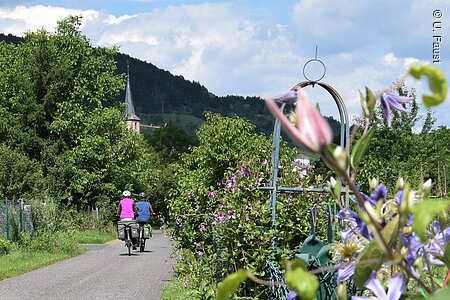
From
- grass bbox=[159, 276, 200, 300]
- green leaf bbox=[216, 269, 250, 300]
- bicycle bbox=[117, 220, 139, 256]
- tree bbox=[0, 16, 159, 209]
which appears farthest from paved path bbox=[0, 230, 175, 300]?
tree bbox=[0, 16, 159, 209]

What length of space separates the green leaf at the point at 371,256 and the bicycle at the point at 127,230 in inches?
668

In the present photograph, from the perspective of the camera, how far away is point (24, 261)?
51.6ft

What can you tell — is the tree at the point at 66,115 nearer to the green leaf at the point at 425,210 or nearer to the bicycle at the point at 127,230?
the bicycle at the point at 127,230

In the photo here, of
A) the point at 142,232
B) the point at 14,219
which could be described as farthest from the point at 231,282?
the point at 14,219

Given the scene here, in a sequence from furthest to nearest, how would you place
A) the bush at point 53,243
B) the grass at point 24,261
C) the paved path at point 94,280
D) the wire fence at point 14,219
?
the wire fence at point 14,219
the bush at point 53,243
the grass at point 24,261
the paved path at point 94,280

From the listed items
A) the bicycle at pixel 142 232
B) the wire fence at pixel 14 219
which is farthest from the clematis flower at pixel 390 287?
the wire fence at pixel 14 219

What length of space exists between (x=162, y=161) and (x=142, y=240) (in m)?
56.9

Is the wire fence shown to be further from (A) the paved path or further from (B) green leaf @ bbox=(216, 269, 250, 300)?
(B) green leaf @ bbox=(216, 269, 250, 300)

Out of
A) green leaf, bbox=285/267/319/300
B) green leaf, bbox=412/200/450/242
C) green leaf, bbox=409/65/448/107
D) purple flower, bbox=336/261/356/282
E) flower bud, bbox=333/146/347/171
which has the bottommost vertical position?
purple flower, bbox=336/261/356/282

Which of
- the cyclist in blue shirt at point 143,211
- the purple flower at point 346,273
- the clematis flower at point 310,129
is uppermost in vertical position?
the clematis flower at point 310,129

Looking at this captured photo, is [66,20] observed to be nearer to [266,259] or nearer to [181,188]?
[181,188]

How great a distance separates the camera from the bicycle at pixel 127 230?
58.3 feet

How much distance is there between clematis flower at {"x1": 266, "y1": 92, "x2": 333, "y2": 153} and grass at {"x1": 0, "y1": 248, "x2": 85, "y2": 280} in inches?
Result: 507

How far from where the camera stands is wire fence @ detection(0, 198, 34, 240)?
18.6m
